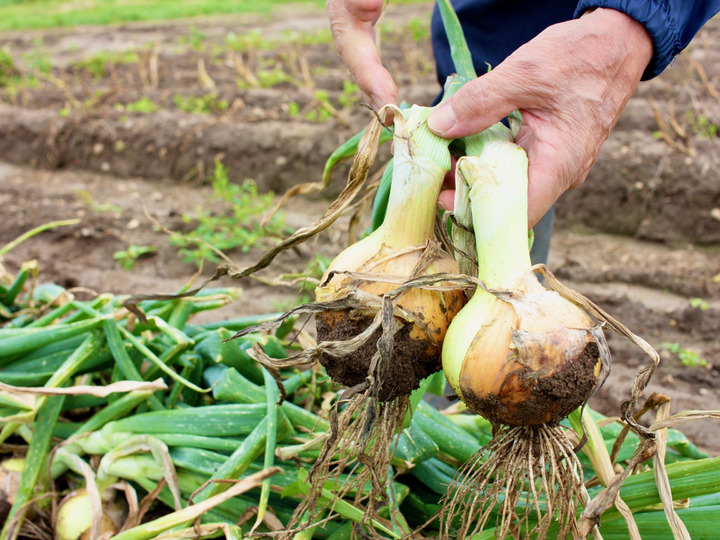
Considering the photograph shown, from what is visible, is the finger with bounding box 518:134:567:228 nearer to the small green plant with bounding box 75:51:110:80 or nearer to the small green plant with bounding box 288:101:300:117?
the small green plant with bounding box 288:101:300:117

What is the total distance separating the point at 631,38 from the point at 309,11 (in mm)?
13068

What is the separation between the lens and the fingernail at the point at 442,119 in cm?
107

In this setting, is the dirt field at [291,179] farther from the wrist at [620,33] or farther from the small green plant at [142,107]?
the wrist at [620,33]

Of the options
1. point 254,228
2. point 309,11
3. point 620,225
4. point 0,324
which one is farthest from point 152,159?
point 309,11

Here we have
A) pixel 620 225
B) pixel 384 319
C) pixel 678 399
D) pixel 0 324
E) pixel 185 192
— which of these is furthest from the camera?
pixel 185 192

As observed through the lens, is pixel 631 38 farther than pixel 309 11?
No

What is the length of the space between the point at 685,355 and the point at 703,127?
8.25ft

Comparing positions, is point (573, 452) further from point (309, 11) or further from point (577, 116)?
point (309, 11)

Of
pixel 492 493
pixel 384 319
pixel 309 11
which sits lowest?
pixel 492 493

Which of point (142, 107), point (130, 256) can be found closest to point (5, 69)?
point (142, 107)

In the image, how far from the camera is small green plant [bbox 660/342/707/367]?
2.55m

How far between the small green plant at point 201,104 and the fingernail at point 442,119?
4971 mm

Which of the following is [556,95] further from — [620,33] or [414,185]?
[414,185]

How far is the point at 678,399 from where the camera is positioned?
2.33 meters
